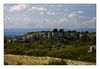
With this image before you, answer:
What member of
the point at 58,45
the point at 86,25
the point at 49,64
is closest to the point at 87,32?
the point at 86,25

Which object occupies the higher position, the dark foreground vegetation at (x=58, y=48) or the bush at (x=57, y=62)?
the dark foreground vegetation at (x=58, y=48)

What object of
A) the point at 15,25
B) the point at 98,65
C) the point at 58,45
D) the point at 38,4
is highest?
the point at 38,4

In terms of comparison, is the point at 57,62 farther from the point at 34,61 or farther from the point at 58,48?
the point at 34,61

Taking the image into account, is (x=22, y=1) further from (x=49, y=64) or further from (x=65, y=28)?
(x=49, y=64)

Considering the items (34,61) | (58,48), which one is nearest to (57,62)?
(58,48)

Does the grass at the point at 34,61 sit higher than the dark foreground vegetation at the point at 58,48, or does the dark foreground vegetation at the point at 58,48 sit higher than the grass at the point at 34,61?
the dark foreground vegetation at the point at 58,48

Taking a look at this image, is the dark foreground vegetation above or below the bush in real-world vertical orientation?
above

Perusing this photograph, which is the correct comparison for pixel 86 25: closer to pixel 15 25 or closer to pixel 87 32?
pixel 87 32

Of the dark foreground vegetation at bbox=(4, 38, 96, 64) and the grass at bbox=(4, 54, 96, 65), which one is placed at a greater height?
the dark foreground vegetation at bbox=(4, 38, 96, 64)

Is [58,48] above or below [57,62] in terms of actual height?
above

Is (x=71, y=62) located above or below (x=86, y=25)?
below
